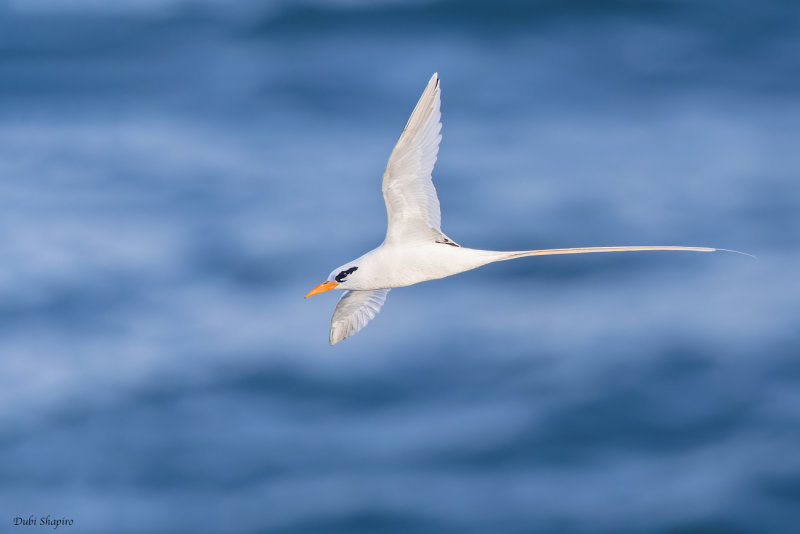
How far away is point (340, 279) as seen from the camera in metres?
14.0

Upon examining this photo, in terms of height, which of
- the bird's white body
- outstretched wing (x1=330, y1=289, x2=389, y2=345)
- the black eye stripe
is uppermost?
outstretched wing (x1=330, y1=289, x2=389, y2=345)

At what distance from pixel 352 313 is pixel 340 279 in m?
2.36

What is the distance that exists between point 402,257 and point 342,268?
3.18 feet

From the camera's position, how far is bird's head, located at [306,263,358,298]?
45.3 ft

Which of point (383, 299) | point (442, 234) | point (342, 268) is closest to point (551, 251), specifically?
point (442, 234)

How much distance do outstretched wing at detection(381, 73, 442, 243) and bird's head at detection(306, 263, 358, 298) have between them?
0.67m

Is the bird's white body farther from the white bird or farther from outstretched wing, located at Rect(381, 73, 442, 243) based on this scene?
outstretched wing, located at Rect(381, 73, 442, 243)

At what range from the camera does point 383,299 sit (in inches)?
648

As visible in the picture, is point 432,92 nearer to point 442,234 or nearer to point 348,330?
point 442,234

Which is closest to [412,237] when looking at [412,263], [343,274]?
[412,263]

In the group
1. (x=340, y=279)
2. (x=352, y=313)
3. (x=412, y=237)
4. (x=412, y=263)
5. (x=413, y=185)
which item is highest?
(x=413, y=185)

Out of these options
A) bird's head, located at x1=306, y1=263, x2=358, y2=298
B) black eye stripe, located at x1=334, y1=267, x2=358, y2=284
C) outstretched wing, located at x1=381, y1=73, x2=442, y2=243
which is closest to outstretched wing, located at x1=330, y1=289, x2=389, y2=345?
bird's head, located at x1=306, y1=263, x2=358, y2=298

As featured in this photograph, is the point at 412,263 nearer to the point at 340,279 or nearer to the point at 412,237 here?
the point at 412,237


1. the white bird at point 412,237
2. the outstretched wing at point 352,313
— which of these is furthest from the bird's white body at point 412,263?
the outstretched wing at point 352,313
